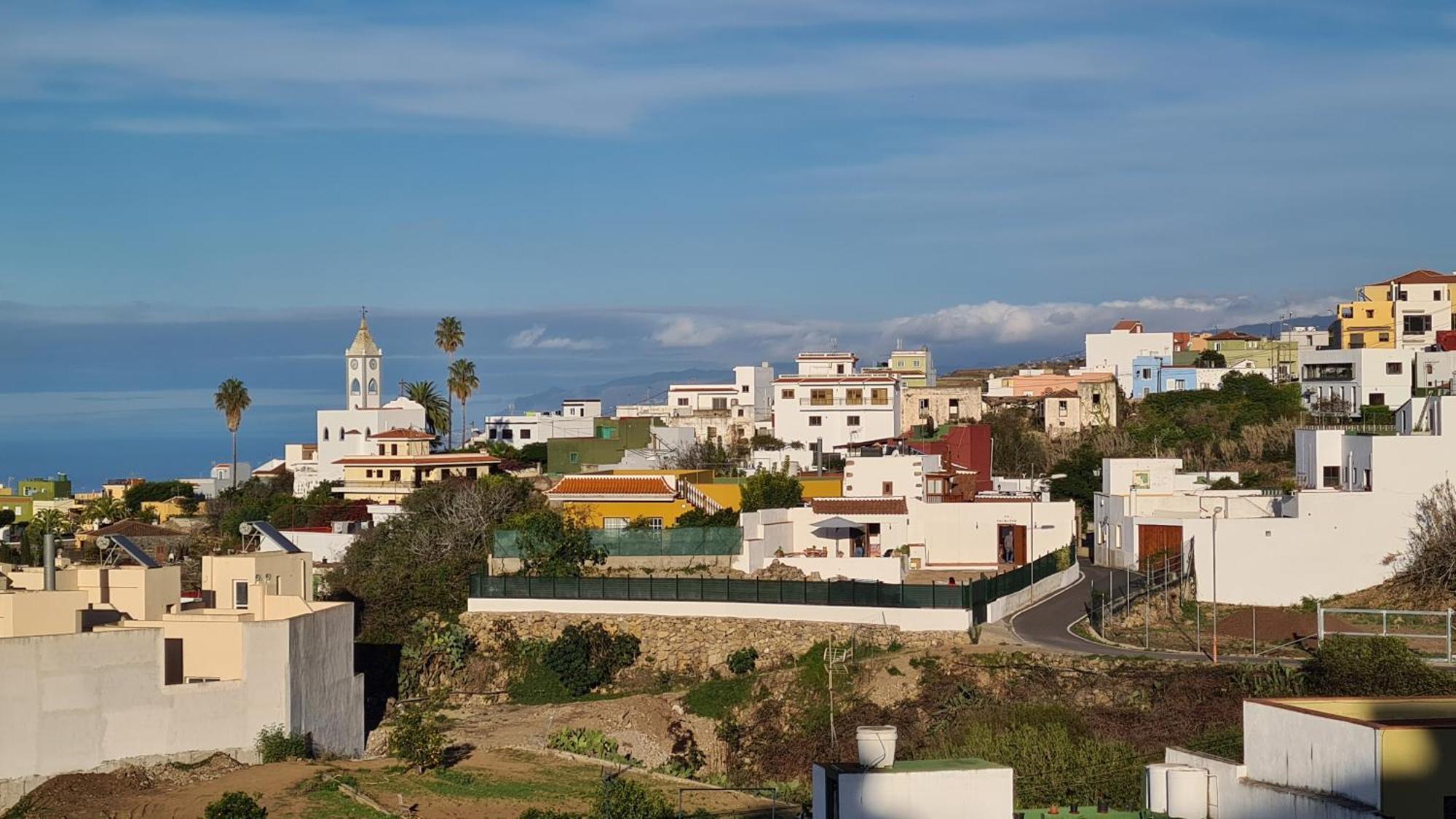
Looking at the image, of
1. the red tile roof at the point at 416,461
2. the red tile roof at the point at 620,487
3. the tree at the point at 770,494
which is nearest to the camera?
the tree at the point at 770,494

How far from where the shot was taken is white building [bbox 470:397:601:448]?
3615 inches

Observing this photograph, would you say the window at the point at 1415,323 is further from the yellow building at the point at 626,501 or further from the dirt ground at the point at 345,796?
the dirt ground at the point at 345,796

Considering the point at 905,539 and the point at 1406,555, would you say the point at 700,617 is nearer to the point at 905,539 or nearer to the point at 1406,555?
the point at 905,539

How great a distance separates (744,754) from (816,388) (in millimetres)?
41070

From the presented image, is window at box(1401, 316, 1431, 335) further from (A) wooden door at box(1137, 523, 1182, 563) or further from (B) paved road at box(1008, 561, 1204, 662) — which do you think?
(A) wooden door at box(1137, 523, 1182, 563)

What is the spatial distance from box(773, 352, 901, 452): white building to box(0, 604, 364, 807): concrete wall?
42.2 metres

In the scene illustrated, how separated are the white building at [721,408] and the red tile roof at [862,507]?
1241 inches

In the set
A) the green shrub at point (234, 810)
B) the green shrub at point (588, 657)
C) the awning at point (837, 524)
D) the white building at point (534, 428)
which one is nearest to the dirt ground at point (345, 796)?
the green shrub at point (234, 810)

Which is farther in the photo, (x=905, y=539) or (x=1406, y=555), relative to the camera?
(x=905, y=539)

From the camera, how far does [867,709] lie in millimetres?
35281

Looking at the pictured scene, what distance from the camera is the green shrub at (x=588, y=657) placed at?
134 ft

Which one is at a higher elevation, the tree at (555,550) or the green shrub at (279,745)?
the tree at (555,550)

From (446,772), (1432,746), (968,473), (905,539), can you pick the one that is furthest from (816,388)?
(1432,746)

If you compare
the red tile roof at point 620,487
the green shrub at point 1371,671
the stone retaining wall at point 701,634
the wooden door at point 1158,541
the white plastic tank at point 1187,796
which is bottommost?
the stone retaining wall at point 701,634
